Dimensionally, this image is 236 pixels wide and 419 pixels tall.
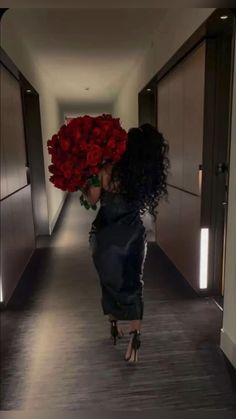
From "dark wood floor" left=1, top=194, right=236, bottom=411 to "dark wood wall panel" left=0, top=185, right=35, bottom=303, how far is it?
161 millimetres

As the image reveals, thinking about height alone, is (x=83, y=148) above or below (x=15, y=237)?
above

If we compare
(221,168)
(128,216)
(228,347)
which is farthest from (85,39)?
(228,347)

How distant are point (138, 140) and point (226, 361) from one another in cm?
140

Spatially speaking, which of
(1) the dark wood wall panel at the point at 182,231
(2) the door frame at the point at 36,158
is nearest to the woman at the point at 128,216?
(1) the dark wood wall panel at the point at 182,231

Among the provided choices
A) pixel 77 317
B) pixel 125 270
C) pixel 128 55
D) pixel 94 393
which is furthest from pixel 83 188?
Result: pixel 128 55

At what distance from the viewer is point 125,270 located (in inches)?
78.8

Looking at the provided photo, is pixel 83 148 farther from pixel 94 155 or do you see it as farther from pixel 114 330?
pixel 114 330

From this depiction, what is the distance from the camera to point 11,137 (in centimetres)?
320

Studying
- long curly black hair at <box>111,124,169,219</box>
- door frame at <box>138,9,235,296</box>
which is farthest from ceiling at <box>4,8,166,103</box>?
long curly black hair at <box>111,124,169,219</box>

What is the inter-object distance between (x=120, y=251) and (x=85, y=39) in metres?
2.71

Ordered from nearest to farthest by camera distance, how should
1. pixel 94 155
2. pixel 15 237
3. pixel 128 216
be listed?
pixel 94 155 → pixel 128 216 → pixel 15 237

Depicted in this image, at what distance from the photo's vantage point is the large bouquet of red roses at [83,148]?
1.58 metres

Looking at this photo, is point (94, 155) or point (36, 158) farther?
point (36, 158)

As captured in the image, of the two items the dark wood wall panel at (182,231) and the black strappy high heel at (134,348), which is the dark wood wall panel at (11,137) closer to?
the black strappy high heel at (134,348)
